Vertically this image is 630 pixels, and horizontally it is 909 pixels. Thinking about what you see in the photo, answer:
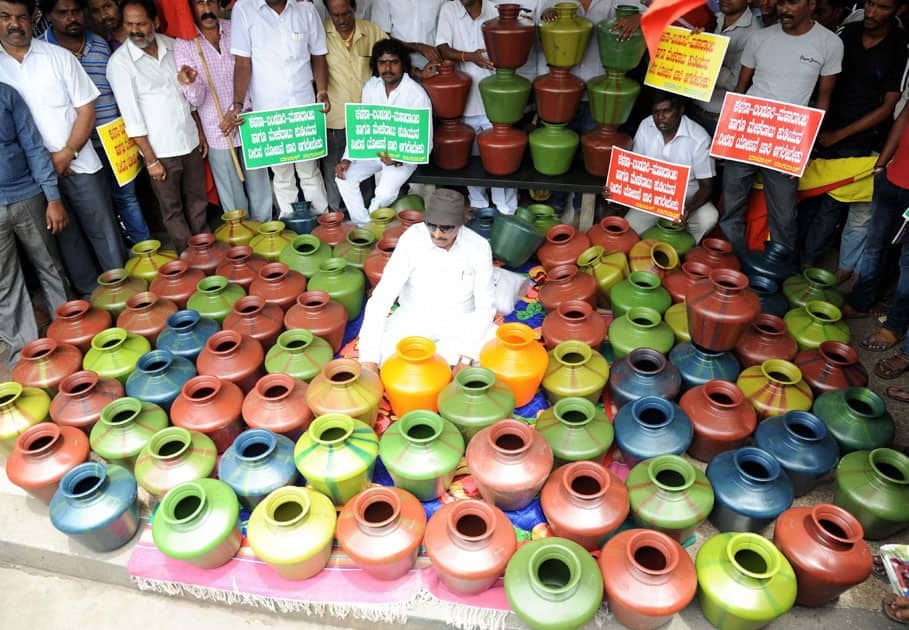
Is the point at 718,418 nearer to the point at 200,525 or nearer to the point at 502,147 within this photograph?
the point at 200,525

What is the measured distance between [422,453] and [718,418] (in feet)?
4.69

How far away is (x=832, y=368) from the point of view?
317 centimetres

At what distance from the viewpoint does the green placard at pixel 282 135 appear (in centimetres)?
455

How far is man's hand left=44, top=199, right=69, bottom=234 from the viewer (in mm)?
3846

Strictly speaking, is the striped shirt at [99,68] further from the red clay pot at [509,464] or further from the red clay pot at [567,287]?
the red clay pot at [509,464]

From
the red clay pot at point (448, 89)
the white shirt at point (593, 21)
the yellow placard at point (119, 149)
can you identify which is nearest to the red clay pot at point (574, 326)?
the red clay pot at point (448, 89)

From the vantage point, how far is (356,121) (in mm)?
4656

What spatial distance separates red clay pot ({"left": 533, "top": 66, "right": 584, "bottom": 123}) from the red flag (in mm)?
1955

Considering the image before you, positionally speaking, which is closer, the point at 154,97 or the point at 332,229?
the point at 154,97

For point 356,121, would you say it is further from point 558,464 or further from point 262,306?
point 558,464

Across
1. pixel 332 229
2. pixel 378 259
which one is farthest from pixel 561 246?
pixel 332 229

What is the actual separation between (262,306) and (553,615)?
244 cm

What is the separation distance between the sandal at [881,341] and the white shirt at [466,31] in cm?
331

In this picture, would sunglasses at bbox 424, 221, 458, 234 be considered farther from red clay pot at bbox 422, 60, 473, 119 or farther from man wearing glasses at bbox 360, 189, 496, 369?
red clay pot at bbox 422, 60, 473, 119
